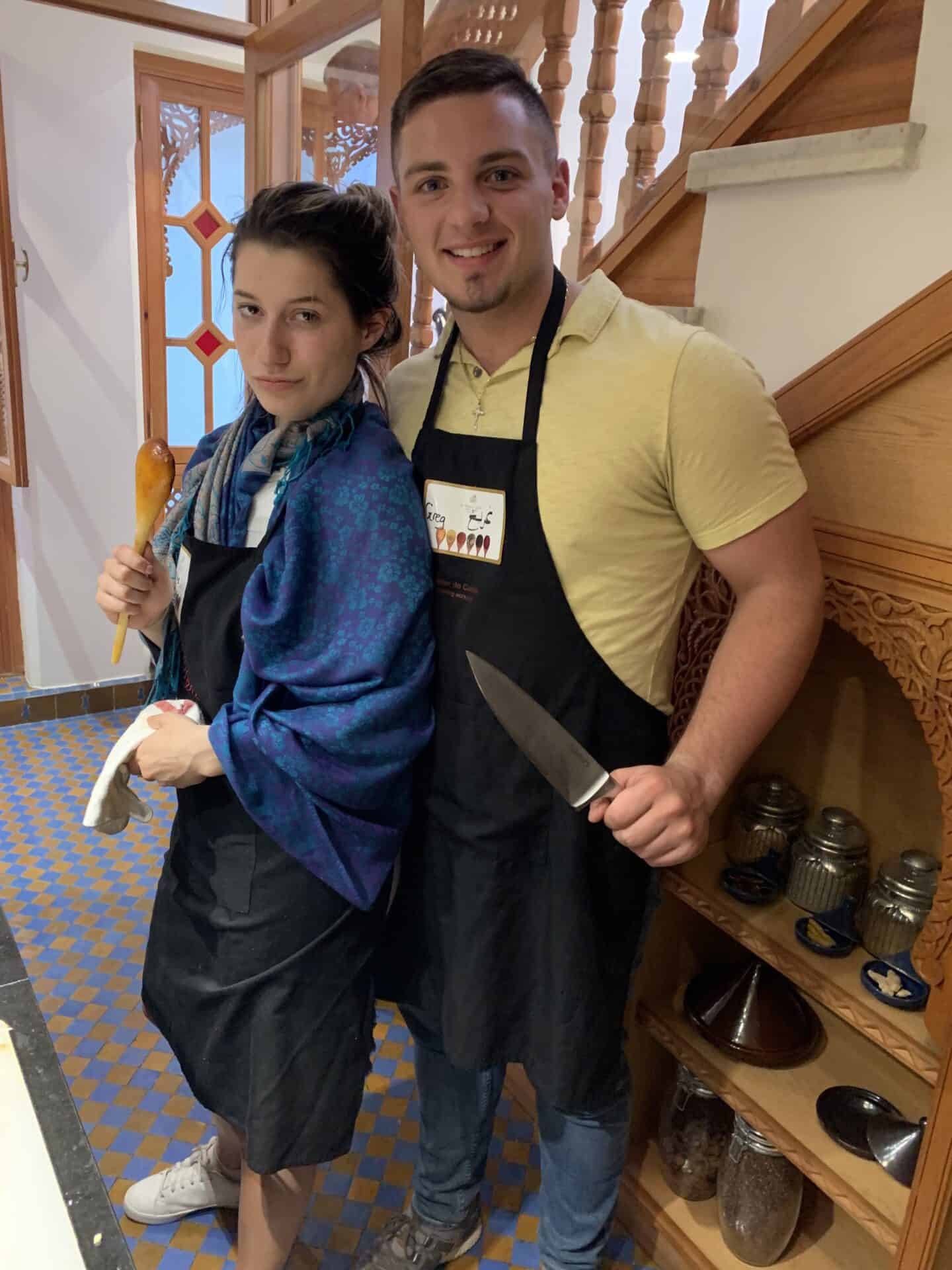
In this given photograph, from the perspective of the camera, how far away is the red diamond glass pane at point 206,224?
2.95 meters

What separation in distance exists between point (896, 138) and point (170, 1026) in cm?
128

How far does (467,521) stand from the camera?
0.98 meters

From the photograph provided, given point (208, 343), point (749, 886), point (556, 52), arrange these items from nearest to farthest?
point (749, 886), point (556, 52), point (208, 343)

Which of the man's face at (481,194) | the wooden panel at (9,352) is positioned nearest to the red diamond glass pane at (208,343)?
the wooden panel at (9,352)

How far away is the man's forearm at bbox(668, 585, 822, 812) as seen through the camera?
893mm

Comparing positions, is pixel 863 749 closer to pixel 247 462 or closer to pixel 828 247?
pixel 828 247

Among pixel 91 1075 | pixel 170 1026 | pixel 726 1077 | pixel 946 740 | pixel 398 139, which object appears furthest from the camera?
pixel 91 1075

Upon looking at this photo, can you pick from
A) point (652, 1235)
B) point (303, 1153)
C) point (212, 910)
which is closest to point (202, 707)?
point (212, 910)

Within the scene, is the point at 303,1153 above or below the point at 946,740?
below

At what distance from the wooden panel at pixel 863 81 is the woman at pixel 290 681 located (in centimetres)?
53

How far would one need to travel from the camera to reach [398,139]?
101 centimetres

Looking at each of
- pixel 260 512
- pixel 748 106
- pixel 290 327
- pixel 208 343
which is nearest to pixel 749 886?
pixel 260 512

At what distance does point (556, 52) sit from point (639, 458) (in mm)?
903

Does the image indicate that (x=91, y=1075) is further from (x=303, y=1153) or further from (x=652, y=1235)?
(x=652, y=1235)
